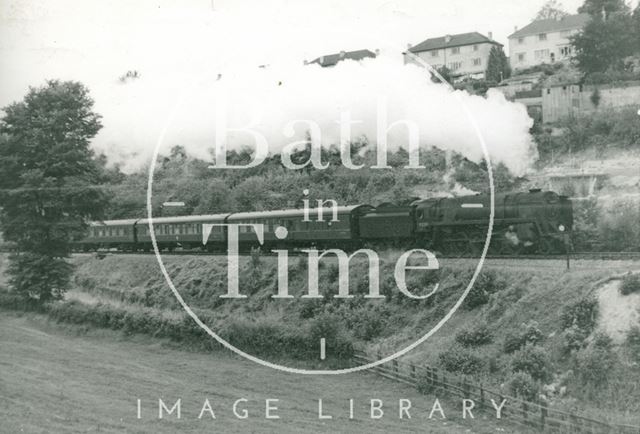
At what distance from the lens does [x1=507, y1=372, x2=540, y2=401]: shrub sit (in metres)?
14.7

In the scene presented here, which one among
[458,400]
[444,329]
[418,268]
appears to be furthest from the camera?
[418,268]

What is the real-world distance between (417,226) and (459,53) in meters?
32.9

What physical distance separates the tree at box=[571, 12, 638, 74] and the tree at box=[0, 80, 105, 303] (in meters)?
28.4

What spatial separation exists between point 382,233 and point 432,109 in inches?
251

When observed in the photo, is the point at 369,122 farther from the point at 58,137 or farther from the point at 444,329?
the point at 444,329

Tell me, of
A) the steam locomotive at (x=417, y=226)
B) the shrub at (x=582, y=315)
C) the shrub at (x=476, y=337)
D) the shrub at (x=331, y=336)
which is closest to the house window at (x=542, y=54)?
the steam locomotive at (x=417, y=226)

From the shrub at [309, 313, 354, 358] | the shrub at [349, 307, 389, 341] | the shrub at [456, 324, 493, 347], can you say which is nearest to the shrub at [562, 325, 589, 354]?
the shrub at [456, 324, 493, 347]

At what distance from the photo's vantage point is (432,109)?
98.0ft

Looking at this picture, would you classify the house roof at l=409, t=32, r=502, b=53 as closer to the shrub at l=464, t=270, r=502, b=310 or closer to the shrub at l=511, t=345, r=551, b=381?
the shrub at l=464, t=270, r=502, b=310

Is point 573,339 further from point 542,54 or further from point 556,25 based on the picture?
point 542,54

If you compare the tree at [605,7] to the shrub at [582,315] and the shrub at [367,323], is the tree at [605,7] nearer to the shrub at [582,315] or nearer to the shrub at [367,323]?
the shrub at [367,323]

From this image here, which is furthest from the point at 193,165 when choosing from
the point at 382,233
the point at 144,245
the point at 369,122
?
the point at 382,233

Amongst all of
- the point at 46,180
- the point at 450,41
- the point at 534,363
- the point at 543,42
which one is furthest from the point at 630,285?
the point at 450,41

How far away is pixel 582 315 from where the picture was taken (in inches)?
639
